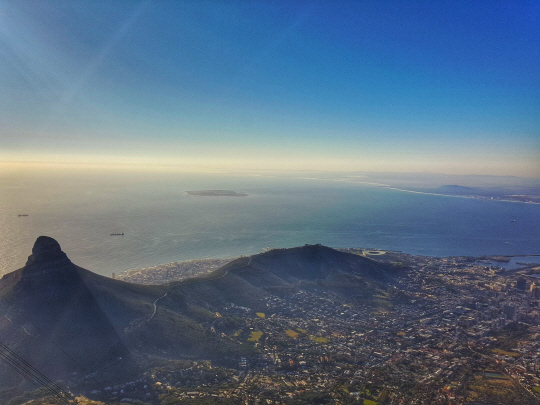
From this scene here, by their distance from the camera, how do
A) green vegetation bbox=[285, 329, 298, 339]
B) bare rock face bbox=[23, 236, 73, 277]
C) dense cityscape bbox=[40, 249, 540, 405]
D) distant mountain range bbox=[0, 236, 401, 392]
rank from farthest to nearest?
green vegetation bbox=[285, 329, 298, 339], bare rock face bbox=[23, 236, 73, 277], distant mountain range bbox=[0, 236, 401, 392], dense cityscape bbox=[40, 249, 540, 405]

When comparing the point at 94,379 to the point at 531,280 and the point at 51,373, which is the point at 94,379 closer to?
the point at 51,373

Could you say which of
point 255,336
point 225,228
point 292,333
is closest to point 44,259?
point 255,336

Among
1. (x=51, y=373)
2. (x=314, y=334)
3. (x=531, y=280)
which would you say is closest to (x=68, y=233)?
(x=51, y=373)

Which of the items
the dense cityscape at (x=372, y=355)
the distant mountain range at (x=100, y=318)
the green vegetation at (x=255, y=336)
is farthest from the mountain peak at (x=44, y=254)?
the green vegetation at (x=255, y=336)

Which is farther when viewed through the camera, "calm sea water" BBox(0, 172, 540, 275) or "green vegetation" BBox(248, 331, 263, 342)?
"calm sea water" BBox(0, 172, 540, 275)

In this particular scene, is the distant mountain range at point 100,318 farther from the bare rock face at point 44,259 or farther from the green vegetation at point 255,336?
the green vegetation at point 255,336

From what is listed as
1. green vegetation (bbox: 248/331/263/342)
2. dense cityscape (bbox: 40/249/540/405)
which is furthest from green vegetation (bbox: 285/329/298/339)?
green vegetation (bbox: 248/331/263/342)

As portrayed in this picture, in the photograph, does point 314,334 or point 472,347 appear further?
point 314,334

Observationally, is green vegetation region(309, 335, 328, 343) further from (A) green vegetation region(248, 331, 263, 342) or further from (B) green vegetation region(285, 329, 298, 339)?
(A) green vegetation region(248, 331, 263, 342)
